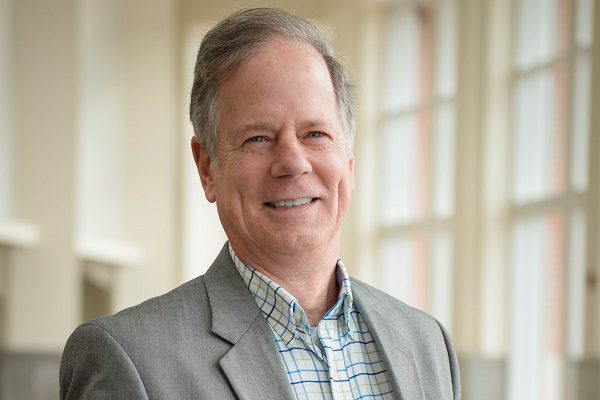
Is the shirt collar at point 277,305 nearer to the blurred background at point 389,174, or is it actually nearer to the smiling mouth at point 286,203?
the smiling mouth at point 286,203

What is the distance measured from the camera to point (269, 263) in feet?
6.06

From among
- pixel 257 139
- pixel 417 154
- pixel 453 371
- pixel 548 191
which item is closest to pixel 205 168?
pixel 257 139

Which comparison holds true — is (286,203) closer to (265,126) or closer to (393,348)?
(265,126)

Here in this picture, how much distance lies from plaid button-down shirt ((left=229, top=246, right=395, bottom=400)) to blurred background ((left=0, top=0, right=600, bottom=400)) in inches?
160

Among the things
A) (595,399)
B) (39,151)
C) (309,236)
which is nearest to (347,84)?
(309,236)

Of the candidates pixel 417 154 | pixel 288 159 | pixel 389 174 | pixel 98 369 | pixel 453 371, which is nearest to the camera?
pixel 98 369

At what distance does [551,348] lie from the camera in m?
6.56

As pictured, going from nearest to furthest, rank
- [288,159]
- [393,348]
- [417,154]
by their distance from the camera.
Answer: [288,159] < [393,348] < [417,154]

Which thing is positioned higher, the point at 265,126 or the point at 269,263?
the point at 265,126

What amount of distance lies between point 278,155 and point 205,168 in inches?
7.6

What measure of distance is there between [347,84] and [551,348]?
4.90 m

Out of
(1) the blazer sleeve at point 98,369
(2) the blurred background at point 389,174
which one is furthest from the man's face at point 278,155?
(2) the blurred background at point 389,174

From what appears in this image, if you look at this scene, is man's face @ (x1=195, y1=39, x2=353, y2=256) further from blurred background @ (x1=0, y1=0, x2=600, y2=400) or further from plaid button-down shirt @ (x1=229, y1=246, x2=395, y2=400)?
blurred background @ (x1=0, y1=0, x2=600, y2=400)

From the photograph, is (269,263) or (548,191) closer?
(269,263)
